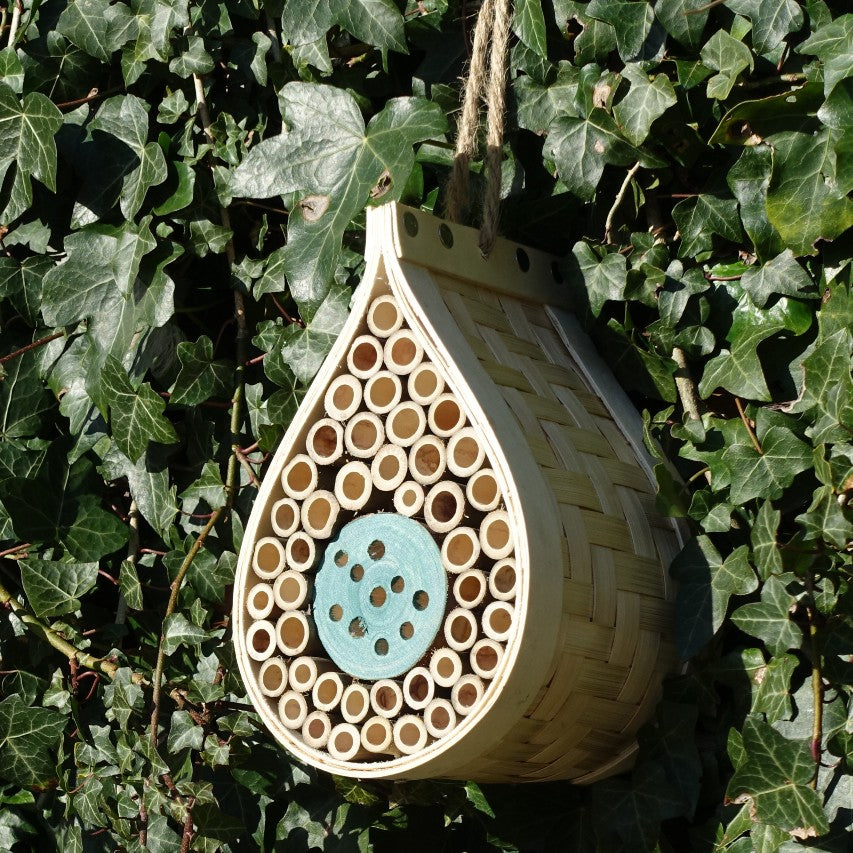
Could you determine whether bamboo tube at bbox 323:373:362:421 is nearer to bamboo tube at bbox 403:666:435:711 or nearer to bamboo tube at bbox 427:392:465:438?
bamboo tube at bbox 427:392:465:438

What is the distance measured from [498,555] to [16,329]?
3.36ft

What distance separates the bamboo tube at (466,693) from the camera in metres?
1.09

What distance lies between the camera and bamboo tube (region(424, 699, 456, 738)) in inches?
43.4

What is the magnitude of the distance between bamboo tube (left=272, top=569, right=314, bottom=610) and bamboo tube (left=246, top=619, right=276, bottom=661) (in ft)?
0.09

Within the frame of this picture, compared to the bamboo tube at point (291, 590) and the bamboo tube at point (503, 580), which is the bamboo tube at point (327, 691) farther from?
the bamboo tube at point (503, 580)

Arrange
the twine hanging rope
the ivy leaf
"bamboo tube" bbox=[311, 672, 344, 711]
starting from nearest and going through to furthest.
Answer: "bamboo tube" bbox=[311, 672, 344, 711] → the twine hanging rope → the ivy leaf

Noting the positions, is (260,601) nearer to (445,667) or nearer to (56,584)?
(445,667)

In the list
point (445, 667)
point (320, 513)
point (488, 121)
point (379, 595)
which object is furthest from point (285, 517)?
point (488, 121)

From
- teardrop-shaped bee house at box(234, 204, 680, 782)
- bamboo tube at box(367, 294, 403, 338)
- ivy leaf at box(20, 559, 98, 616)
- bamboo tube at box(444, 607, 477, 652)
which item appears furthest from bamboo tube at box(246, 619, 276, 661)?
ivy leaf at box(20, 559, 98, 616)

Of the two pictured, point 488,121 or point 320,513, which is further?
point 488,121

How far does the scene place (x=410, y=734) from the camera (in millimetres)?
1130

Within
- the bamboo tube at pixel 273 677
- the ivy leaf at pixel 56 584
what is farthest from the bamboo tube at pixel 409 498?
the ivy leaf at pixel 56 584

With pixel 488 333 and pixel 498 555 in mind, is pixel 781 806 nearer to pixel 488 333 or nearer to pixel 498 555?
pixel 498 555

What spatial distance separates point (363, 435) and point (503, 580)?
8.7 inches
